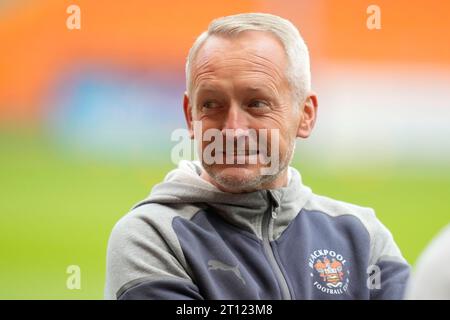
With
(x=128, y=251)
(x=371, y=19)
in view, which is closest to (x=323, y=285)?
(x=128, y=251)

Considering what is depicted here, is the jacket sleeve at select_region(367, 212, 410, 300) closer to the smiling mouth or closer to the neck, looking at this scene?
the neck

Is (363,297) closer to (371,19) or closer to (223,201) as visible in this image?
(223,201)

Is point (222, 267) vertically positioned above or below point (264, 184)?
below

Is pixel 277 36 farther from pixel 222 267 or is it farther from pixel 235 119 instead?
pixel 222 267

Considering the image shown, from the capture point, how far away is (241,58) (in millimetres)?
1684

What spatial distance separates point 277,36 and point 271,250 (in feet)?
1.65

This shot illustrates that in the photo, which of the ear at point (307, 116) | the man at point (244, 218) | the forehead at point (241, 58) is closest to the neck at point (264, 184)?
the man at point (244, 218)

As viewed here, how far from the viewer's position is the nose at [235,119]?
1.66 metres

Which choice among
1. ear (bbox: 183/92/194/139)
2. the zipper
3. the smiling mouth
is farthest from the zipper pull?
ear (bbox: 183/92/194/139)

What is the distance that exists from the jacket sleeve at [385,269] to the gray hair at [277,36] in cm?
40

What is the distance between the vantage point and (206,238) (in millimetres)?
1669

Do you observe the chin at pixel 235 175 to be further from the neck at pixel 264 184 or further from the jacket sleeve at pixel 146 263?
the jacket sleeve at pixel 146 263

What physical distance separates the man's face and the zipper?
0.07 m

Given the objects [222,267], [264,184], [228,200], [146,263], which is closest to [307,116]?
[264,184]
